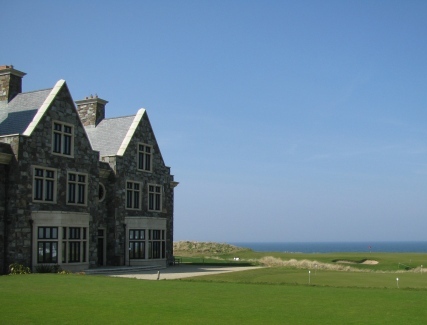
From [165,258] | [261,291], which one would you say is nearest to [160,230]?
[165,258]

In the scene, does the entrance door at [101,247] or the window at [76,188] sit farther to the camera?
the entrance door at [101,247]

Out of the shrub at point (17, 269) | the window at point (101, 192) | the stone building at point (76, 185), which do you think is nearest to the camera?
the shrub at point (17, 269)

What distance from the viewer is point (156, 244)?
41.6 m

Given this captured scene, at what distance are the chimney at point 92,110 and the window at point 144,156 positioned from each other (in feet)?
15.4

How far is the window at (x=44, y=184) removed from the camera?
31672 millimetres

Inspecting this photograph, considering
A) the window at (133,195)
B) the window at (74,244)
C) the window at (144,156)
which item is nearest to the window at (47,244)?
the window at (74,244)

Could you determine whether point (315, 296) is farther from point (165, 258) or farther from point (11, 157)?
point (165, 258)

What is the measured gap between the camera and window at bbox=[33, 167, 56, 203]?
31.7 m

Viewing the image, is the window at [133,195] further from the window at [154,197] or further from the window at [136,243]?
Answer: the window at [136,243]

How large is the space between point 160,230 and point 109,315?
1082 inches

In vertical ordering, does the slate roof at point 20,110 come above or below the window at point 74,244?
above

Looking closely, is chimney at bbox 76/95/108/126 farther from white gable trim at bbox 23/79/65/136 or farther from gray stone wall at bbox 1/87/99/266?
white gable trim at bbox 23/79/65/136

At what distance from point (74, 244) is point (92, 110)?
44.3 ft

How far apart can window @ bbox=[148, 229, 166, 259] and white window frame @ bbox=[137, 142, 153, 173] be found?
455 centimetres
